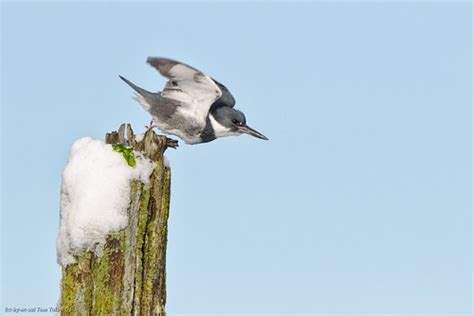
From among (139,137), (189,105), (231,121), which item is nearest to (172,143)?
(139,137)

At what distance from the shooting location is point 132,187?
559 centimetres

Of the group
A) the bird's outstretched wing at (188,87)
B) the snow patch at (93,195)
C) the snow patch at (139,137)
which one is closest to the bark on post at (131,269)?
the snow patch at (93,195)

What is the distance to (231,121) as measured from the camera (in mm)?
10547

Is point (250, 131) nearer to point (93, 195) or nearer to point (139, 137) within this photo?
point (139, 137)

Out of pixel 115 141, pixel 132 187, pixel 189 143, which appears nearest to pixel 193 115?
pixel 189 143

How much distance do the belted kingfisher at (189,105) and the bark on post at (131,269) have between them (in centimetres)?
360

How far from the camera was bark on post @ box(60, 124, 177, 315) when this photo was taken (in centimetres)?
528

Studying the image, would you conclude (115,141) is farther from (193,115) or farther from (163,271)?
(193,115)

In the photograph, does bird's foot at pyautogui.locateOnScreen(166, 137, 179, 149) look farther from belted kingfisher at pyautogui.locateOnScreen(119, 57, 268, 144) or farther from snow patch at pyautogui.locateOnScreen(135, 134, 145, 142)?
belted kingfisher at pyautogui.locateOnScreen(119, 57, 268, 144)

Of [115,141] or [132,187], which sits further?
[115,141]

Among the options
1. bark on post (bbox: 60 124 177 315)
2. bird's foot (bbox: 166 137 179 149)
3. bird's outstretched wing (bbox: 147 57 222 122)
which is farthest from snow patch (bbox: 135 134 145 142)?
bird's outstretched wing (bbox: 147 57 222 122)

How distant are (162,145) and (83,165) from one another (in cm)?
73

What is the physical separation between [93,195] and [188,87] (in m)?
3.93

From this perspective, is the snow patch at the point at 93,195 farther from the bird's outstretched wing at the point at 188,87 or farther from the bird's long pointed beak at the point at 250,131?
the bird's long pointed beak at the point at 250,131
